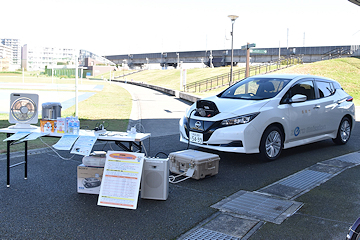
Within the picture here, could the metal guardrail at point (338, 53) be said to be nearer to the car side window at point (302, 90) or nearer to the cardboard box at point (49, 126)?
the car side window at point (302, 90)

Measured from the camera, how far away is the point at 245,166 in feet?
22.4

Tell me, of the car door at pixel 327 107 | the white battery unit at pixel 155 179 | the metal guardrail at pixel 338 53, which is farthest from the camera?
the metal guardrail at pixel 338 53

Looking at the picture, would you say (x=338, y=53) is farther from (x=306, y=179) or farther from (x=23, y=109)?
(x=23, y=109)

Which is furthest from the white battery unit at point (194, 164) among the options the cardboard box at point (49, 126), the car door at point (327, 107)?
the car door at point (327, 107)

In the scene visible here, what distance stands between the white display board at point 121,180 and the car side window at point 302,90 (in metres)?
4.02

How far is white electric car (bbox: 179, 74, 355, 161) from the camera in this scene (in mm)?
6703

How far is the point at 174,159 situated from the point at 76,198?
6.18 feet

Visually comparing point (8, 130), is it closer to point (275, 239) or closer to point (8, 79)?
point (275, 239)

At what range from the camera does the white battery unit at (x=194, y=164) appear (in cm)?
581

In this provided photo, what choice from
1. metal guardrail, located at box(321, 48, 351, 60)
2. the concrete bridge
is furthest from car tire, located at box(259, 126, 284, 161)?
metal guardrail, located at box(321, 48, 351, 60)

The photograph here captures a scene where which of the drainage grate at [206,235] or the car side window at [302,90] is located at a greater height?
the car side window at [302,90]

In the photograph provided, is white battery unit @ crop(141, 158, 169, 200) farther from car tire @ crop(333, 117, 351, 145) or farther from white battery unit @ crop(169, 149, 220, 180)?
car tire @ crop(333, 117, 351, 145)

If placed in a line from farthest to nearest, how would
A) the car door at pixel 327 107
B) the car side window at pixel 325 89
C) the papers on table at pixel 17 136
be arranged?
the car side window at pixel 325 89, the car door at pixel 327 107, the papers on table at pixel 17 136

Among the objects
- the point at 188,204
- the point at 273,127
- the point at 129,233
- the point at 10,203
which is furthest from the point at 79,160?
the point at 273,127
